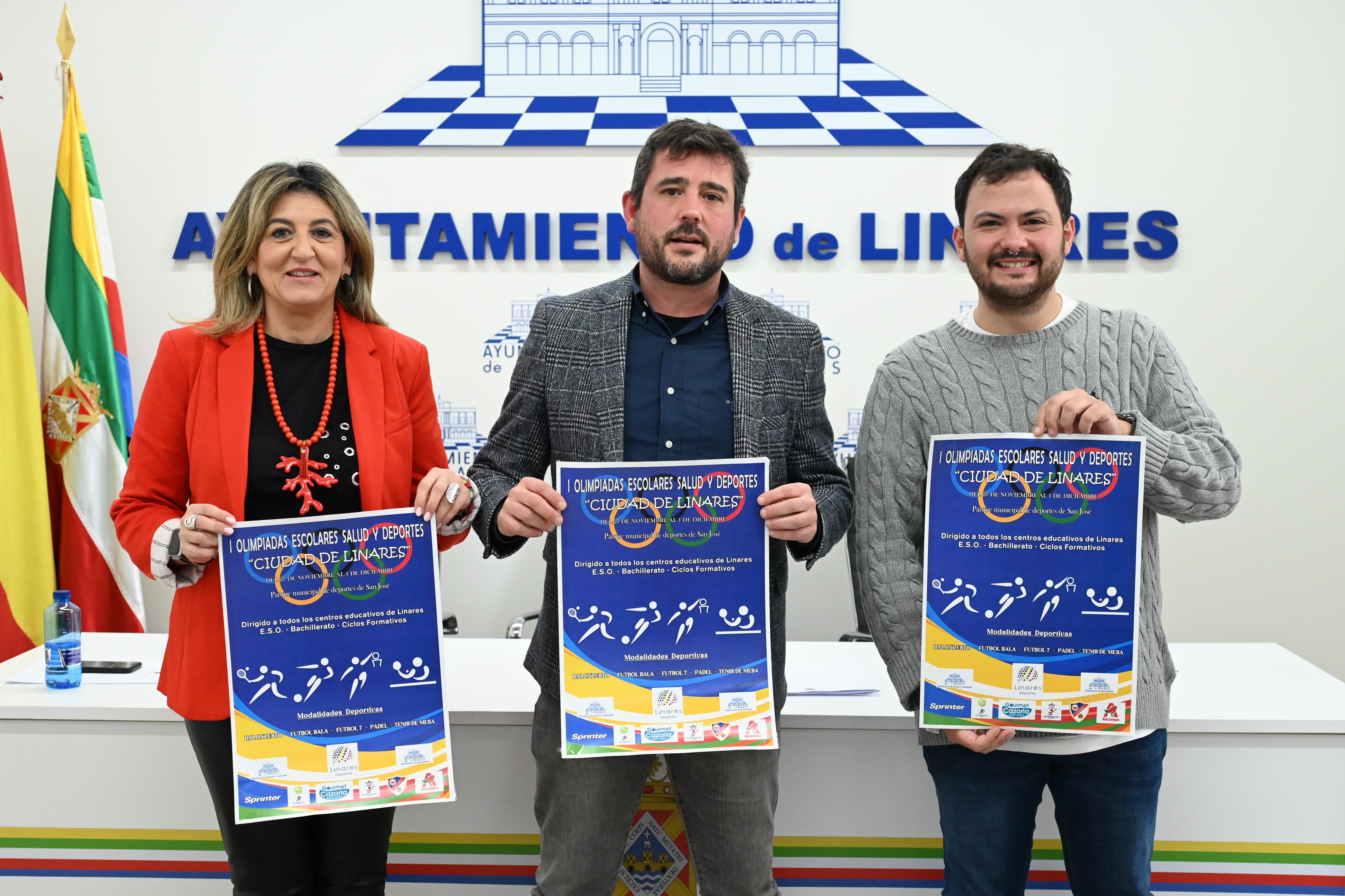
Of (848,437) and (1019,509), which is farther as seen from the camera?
(848,437)

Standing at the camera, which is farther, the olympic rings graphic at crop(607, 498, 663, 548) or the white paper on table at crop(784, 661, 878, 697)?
the white paper on table at crop(784, 661, 878, 697)

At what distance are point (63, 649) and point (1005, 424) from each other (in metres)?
2.18

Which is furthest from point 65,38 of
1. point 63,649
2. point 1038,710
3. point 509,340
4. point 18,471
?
point 1038,710

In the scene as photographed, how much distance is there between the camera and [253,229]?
1.50 meters

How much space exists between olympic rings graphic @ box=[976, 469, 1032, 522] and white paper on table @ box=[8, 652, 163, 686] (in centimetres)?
193

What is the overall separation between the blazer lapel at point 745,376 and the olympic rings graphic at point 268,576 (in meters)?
0.75

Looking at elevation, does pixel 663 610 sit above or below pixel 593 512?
below

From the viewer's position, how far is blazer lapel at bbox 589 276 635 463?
1.50 meters

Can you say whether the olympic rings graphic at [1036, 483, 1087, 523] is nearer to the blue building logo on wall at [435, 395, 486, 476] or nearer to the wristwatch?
the wristwatch

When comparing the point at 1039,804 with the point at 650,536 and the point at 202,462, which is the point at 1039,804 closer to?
the point at 650,536

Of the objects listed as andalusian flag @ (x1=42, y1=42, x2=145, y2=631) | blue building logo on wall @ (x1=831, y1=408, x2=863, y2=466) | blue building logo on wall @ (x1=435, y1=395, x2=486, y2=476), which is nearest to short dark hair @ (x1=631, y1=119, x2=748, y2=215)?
blue building logo on wall @ (x1=831, y1=408, x2=863, y2=466)

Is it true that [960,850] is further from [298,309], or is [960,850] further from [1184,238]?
[1184,238]

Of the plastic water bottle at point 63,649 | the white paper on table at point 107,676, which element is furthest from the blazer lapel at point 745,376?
the plastic water bottle at point 63,649

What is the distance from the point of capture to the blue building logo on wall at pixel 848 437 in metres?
3.79
